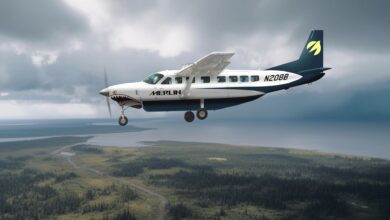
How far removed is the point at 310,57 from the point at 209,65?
10288 millimetres

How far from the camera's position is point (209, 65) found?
82.3 ft

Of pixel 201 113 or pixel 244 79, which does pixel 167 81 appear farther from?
pixel 244 79

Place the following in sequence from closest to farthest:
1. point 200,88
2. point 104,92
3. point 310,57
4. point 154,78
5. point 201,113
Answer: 1. point 201,113
2. point 200,88
3. point 104,92
4. point 154,78
5. point 310,57

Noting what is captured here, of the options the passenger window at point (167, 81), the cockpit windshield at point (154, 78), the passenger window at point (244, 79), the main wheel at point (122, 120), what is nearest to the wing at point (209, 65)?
the passenger window at point (167, 81)

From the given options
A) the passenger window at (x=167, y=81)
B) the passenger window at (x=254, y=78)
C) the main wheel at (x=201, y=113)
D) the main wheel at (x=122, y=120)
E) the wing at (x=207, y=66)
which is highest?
the wing at (x=207, y=66)

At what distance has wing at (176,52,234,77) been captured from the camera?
23.8 metres

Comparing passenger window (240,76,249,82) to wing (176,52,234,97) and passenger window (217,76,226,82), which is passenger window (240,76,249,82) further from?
wing (176,52,234,97)

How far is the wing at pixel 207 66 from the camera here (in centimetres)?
2390

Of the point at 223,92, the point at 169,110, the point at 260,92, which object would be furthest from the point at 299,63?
the point at 169,110

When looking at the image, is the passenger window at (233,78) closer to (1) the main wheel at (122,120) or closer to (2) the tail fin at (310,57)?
(2) the tail fin at (310,57)

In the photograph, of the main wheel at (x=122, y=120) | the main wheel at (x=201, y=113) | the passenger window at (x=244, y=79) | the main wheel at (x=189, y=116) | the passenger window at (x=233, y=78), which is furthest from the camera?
the passenger window at (x=244, y=79)

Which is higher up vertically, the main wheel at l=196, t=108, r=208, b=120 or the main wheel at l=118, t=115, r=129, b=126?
the main wheel at l=196, t=108, r=208, b=120

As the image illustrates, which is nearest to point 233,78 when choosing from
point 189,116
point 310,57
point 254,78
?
point 254,78

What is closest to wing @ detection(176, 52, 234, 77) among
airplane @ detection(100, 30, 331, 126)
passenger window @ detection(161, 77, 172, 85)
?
airplane @ detection(100, 30, 331, 126)
